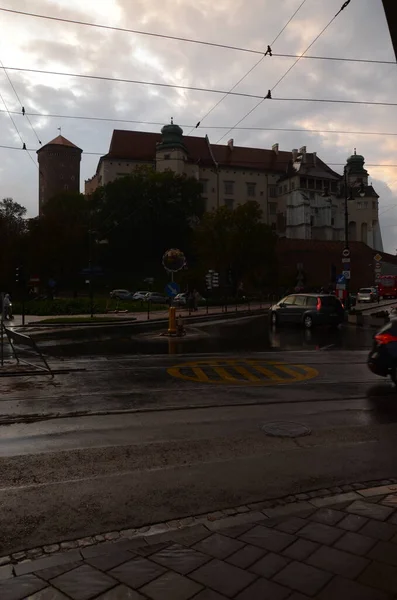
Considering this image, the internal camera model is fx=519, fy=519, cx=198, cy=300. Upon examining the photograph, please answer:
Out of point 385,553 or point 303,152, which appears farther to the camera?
point 303,152

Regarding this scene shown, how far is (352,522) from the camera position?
3941 mm

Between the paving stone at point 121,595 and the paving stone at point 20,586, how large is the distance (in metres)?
0.42

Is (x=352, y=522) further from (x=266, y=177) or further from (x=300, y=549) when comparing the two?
(x=266, y=177)

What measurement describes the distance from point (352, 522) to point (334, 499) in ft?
1.85

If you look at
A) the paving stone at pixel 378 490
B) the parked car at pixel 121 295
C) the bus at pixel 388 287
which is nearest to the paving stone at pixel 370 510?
the paving stone at pixel 378 490

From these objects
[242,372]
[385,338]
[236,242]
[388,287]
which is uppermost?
[236,242]

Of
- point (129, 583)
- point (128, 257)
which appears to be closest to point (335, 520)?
point (129, 583)

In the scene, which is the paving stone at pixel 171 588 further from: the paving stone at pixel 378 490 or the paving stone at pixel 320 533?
the paving stone at pixel 378 490

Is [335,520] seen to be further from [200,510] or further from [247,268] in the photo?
[247,268]

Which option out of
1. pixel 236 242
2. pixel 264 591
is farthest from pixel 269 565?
pixel 236 242

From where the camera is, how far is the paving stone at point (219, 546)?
137 inches

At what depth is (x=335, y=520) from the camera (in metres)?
3.99

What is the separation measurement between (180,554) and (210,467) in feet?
6.56

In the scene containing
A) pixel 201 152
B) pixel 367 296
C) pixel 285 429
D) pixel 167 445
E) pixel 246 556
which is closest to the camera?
pixel 246 556
